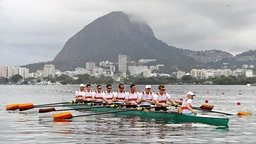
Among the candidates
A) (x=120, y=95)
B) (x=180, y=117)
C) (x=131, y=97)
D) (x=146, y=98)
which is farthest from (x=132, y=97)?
(x=180, y=117)

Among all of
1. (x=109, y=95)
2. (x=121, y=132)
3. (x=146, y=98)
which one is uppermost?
(x=109, y=95)

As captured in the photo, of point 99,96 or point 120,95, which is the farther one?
point 99,96

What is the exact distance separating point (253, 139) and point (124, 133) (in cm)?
550

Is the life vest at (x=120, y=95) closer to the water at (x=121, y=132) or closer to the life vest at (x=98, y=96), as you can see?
the life vest at (x=98, y=96)

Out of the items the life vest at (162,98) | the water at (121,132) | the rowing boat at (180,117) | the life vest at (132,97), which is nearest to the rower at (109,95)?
the life vest at (132,97)

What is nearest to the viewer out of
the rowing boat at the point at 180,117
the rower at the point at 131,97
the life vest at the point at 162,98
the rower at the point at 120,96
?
the rowing boat at the point at 180,117

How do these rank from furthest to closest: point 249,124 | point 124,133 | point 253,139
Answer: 1. point 249,124
2. point 124,133
3. point 253,139

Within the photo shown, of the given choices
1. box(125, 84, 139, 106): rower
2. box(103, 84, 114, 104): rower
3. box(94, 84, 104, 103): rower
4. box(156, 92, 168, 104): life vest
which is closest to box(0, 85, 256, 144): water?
box(156, 92, 168, 104): life vest

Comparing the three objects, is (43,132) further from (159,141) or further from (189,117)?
(189,117)

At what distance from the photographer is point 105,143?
17.8 m

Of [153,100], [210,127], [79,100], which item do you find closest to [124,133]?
[210,127]

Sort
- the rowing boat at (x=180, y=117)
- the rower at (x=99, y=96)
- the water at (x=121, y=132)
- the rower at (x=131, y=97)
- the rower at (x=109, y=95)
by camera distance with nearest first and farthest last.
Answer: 1. the water at (x=121, y=132)
2. the rowing boat at (x=180, y=117)
3. the rower at (x=131, y=97)
4. the rower at (x=109, y=95)
5. the rower at (x=99, y=96)

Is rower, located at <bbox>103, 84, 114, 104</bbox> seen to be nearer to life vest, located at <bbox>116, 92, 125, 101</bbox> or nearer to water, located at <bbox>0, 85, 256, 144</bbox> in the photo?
life vest, located at <bbox>116, 92, 125, 101</bbox>

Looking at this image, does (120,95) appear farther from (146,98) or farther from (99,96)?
(146,98)
